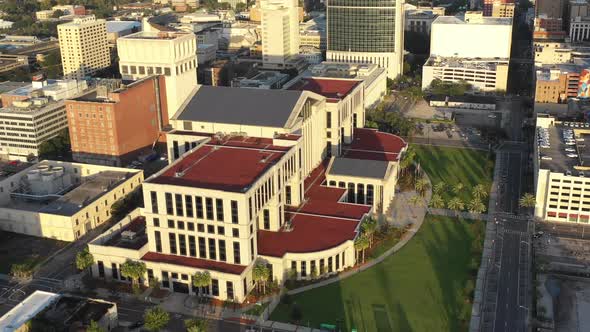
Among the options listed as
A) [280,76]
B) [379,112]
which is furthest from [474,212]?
[280,76]

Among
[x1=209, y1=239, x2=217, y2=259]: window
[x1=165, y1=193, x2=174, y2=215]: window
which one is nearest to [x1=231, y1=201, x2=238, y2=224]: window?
[x1=209, y1=239, x2=217, y2=259]: window

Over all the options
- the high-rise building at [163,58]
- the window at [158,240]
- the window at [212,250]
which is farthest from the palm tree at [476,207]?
the high-rise building at [163,58]

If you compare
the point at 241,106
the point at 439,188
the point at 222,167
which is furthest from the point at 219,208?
the point at 439,188

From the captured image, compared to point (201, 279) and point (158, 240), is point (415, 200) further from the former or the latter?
point (158, 240)

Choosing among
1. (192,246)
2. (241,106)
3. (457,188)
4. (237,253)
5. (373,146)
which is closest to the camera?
(237,253)

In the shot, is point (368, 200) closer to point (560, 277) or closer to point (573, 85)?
point (560, 277)

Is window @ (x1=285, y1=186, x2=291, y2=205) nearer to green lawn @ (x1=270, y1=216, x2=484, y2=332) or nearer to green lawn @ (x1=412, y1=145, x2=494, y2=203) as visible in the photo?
green lawn @ (x1=270, y1=216, x2=484, y2=332)
